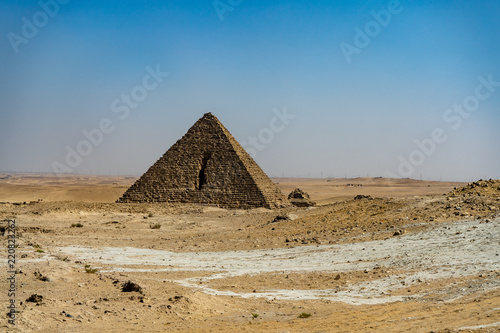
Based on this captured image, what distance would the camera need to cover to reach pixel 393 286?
988cm

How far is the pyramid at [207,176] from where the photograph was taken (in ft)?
130

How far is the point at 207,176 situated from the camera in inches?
1639

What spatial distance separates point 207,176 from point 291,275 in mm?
30532

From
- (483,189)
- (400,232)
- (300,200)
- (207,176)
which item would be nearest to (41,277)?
(400,232)

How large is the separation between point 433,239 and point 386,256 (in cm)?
179

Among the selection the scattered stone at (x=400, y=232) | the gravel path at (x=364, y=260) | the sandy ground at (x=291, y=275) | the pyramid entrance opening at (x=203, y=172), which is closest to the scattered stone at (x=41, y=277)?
the sandy ground at (x=291, y=275)

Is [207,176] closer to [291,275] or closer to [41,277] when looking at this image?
[291,275]

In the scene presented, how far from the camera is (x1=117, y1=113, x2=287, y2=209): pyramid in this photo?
39.5 meters

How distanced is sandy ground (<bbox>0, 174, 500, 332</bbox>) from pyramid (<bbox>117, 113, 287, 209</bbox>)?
60.0 ft

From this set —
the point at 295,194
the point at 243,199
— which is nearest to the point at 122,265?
the point at 243,199

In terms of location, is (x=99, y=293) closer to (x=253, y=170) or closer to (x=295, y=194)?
(x=253, y=170)

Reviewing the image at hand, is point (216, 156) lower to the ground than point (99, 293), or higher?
higher

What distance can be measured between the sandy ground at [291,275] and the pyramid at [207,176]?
18.3 m

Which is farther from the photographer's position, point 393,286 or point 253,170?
point 253,170
